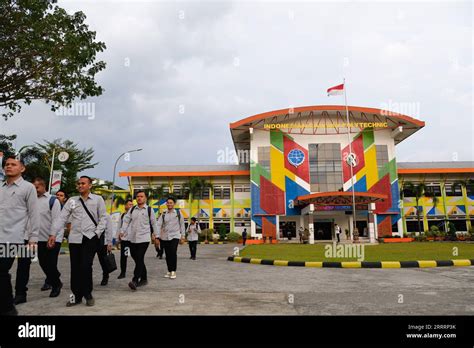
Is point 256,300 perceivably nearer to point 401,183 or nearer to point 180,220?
point 180,220

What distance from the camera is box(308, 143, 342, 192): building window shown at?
3769 centimetres

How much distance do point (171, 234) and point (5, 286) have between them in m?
4.01

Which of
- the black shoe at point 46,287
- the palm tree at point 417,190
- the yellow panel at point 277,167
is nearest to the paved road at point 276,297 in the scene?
the black shoe at point 46,287

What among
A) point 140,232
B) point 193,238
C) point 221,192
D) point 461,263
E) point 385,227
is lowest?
point 385,227

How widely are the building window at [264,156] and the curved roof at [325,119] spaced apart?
96.0 inches

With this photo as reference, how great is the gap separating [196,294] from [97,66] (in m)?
8.40

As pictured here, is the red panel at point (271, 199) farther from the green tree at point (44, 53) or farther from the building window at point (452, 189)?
the green tree at point (44, 53)

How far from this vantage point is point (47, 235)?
18.9 ft

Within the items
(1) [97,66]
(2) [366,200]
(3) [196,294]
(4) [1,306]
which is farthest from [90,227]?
(2) [366,200]

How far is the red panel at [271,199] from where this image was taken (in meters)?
37.4

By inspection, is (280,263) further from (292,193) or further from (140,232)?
(292,193)

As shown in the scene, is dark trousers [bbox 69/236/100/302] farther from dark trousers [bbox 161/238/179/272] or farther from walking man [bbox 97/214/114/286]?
dark trousers [bbox 161/238/179/272]

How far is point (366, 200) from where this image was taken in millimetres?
33125

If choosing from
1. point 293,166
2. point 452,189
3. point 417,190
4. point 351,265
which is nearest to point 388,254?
point 351,265
